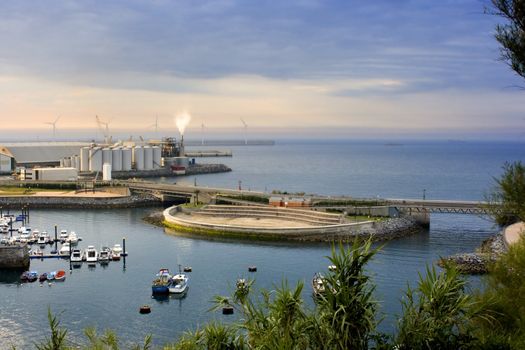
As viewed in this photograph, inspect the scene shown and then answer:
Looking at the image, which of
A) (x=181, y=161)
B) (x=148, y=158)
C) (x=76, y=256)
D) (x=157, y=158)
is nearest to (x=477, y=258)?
(x=76, y=256)

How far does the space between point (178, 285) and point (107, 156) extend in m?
64.7

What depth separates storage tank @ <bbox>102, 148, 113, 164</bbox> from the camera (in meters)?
85.9

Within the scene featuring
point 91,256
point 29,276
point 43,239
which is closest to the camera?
point 29,276

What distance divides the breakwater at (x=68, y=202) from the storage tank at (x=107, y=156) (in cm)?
3051

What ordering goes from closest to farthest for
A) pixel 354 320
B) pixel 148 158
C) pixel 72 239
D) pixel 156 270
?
pixel 354 320 < pixel 156 270 < pixel 72 239 < pixel 148 158

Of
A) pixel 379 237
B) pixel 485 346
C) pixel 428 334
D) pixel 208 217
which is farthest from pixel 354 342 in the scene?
pixel 208 217

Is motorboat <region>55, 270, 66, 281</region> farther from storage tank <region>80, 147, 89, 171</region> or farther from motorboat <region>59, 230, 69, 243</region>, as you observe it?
storage tank <region>80, 147, 89, 171</region>

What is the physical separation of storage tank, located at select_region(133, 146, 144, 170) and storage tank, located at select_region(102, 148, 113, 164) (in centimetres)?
556

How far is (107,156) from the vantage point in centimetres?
8644

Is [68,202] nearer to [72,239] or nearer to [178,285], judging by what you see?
[72,239]

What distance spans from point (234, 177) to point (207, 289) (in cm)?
7204

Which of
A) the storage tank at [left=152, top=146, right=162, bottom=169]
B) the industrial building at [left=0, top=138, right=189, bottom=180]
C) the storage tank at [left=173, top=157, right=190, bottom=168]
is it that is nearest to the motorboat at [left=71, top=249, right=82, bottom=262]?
the industrial building at [left=0, top=138, right=189, bottom=180]

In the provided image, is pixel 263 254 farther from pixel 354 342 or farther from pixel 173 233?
pixel 354 342

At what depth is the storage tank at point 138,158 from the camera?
301 ft
